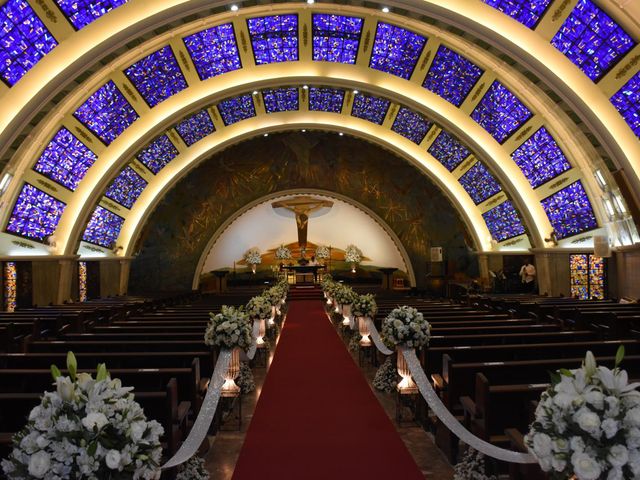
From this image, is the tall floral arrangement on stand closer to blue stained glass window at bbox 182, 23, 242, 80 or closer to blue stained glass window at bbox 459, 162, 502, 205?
blue stained glass window at bbox 459, 162, 502, 205

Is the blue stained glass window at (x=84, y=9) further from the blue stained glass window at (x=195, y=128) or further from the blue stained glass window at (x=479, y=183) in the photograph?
Result: the blue stained glass window at (x=479, y=183)

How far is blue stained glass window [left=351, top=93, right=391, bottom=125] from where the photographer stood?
2077 cm

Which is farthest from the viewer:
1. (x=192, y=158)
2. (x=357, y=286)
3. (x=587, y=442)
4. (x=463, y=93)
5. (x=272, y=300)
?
(x=357, y=286)

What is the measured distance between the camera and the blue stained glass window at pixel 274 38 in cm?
1542

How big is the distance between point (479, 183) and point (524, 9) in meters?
9.66

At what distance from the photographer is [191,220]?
25.6m

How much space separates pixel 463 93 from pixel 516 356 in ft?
42.6

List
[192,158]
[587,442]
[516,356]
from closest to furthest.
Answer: [587,442] < [516,356] < [192,158]

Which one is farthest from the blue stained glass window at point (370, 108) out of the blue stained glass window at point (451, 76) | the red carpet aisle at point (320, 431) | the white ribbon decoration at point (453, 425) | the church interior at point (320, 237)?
the white ribbon decoration at point (453, 425)

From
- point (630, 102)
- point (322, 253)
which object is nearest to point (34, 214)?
point (322, 253)

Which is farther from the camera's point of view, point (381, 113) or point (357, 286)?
point (357, 286)

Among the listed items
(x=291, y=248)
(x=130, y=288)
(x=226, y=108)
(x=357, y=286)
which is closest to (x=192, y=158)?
(x=226, y=108)

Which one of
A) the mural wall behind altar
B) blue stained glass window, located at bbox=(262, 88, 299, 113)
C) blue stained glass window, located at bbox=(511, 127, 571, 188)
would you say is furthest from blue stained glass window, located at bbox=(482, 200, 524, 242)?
blue stained glass window, located at bbox=(262, 88, 299, 113)

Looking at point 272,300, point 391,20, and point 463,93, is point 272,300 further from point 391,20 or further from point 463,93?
point 463,93
